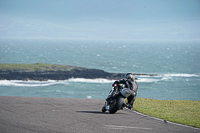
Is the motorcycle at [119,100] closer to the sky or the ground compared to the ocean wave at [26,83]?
closer to the sky

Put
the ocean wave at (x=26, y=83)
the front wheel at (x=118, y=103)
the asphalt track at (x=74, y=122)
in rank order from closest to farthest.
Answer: the asphalt track at (x=74, y=122), the front wheel at (x=118, y=103), the ocean wave at (x=26, y=83)

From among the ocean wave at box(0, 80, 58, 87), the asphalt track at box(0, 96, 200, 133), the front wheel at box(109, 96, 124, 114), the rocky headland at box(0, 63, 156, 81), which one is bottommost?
the ocean wave at box(0, 80, 58, 87)

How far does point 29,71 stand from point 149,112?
81.4 meters

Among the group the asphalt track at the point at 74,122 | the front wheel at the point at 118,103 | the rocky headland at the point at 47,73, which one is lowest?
the asphalt track at the point at 74,122

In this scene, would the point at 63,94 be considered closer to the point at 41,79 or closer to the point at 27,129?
the point at 41,79

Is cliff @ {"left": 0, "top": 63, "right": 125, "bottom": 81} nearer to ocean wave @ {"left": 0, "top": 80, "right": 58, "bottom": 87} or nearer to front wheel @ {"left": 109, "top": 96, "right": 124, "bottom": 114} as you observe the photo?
ocean wave @ {"left": 0, "top": 80, "right": 58, "bottom": 87}

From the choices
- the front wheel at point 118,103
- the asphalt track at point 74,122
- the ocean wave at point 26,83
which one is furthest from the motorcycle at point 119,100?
the ocean wave at point 26,83

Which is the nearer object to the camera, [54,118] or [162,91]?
[54,118]

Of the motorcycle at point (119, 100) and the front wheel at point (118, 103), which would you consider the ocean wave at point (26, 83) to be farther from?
the front wheel at point (118, 103)

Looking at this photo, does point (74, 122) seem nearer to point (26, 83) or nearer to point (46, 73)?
point (26, 83)

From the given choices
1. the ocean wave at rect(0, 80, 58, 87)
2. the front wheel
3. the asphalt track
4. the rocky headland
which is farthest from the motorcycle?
the rocky headland

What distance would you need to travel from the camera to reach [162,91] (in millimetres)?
79125

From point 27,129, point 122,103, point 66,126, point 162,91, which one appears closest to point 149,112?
point 122,103

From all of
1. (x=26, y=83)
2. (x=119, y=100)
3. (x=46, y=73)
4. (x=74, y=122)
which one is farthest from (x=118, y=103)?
(x=46, y=73)
